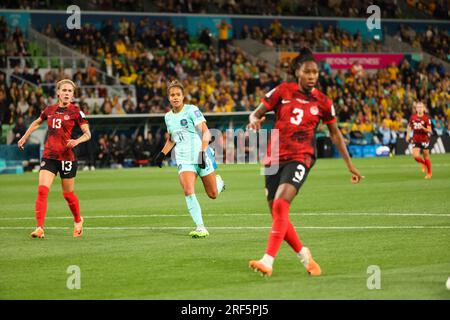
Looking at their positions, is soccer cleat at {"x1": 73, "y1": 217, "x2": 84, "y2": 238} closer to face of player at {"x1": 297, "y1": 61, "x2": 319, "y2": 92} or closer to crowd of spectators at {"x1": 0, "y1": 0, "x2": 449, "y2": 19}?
face of player at {"x1": 297, "y1": 61, "x2": 319, "y2": 92}

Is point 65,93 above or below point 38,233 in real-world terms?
above

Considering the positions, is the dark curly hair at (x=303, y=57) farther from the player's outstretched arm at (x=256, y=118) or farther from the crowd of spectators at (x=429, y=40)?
the crowd of spectators at (x=429, y=40)

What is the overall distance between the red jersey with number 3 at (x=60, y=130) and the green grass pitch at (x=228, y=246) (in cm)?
138

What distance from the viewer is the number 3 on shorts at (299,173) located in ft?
35.2

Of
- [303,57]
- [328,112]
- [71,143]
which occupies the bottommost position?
[71,143]

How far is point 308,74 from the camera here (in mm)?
10781

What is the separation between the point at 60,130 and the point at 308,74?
246 inches

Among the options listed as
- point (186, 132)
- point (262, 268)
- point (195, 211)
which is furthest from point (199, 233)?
point (262, 268)

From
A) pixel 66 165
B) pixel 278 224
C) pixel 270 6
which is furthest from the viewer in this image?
pixel 270 6

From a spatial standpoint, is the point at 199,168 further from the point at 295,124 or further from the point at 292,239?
the point at 292,239

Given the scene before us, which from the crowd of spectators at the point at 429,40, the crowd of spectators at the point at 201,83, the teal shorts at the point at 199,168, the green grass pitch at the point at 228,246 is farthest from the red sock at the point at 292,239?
the crowd of spectators at the point at 429,40

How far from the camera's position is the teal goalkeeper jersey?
50.7 feet
